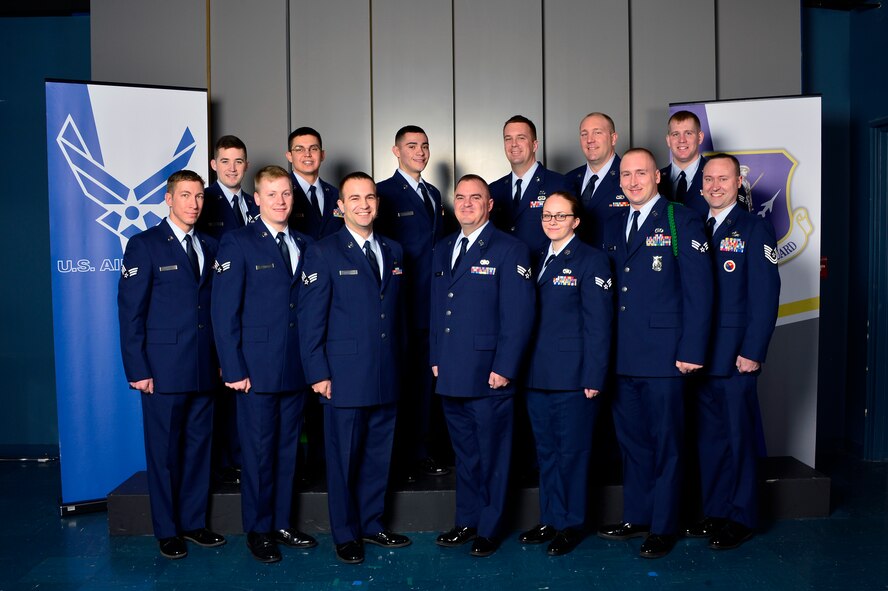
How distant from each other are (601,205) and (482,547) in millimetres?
1986

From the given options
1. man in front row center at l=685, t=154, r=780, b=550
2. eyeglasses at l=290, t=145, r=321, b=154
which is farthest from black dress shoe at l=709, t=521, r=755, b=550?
eyeglasses at l=290, t=145, r=321, b=154

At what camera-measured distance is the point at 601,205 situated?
4.40 metres

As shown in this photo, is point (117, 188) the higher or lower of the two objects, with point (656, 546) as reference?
higher

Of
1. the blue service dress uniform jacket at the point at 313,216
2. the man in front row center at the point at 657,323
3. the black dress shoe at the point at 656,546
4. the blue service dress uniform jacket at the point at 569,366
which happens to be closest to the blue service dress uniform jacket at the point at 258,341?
the blue service dress uniform jacket at the point at 313,216

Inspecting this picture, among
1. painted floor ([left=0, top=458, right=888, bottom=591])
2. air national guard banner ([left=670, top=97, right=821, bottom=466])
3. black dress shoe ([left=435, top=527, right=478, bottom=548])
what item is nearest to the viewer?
painted floor ([left=0, top=458, right=888, bottom=591])

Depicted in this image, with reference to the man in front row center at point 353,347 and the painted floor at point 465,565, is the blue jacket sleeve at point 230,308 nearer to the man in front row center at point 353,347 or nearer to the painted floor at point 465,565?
the man in front row center at point 353,347

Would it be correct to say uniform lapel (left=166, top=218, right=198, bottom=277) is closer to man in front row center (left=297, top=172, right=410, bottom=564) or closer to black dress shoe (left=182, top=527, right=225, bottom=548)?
man in front row center (left=297, top=172, right=410, bottom=564)

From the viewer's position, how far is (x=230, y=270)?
366 cm

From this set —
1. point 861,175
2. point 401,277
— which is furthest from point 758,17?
point 401,277

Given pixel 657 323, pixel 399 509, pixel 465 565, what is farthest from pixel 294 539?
pixel 657 323

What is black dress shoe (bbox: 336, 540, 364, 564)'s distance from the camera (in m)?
3.62

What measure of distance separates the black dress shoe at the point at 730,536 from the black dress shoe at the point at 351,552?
1692mm

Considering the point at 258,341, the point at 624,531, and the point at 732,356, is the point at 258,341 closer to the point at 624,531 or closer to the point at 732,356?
the point at 624,531

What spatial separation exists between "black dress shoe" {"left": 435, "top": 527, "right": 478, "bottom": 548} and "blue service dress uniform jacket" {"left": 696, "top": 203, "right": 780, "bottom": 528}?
120cm
